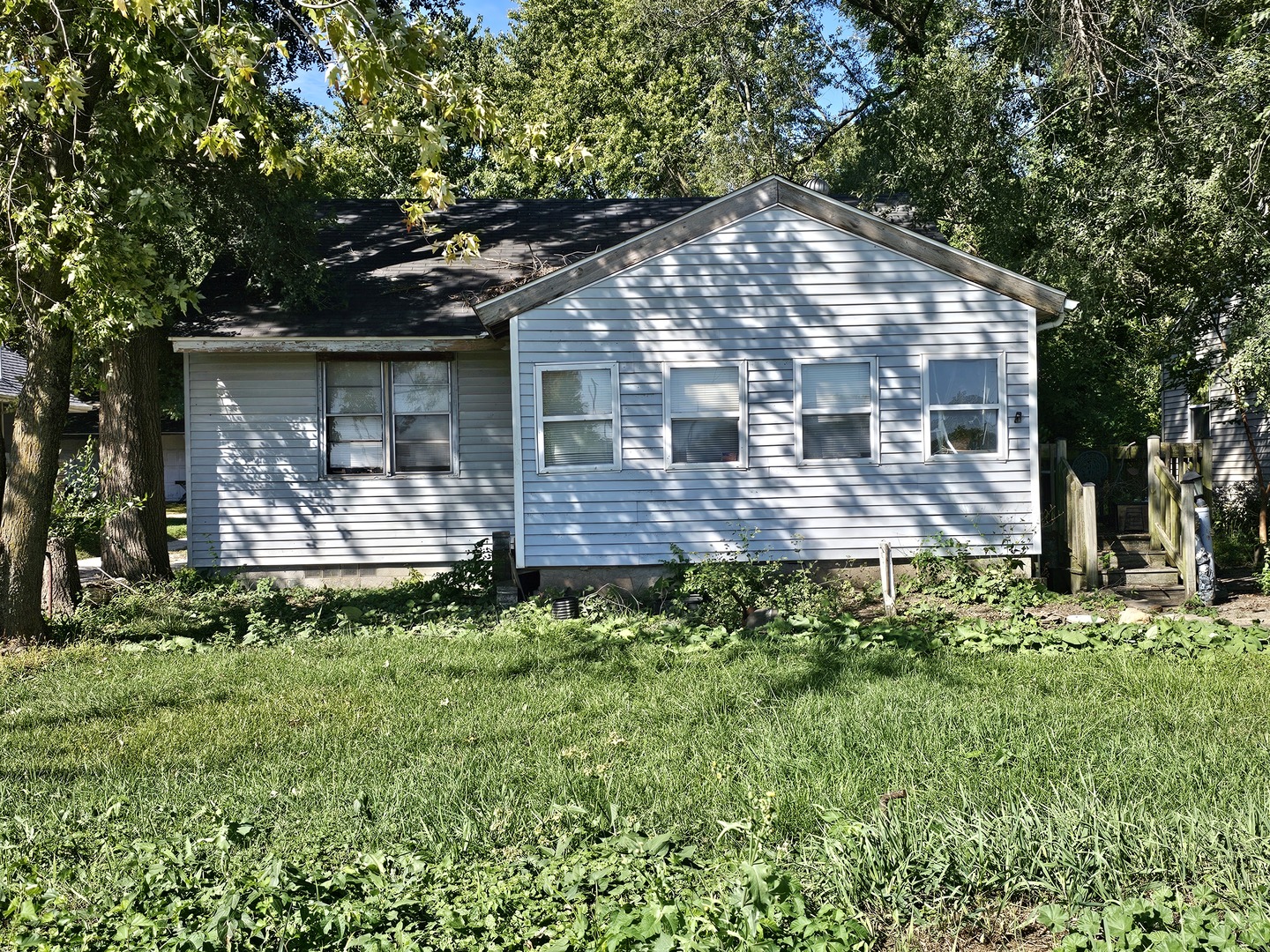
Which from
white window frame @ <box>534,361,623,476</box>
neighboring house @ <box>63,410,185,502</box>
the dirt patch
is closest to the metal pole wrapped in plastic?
white window frame @ <box>534,361,623,476</box>

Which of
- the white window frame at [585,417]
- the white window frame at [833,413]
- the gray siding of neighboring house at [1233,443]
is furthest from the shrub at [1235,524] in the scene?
the white window frame at [585,417]

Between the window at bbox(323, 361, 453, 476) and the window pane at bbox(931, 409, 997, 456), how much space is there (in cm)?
601

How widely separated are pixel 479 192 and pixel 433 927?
28.1 m

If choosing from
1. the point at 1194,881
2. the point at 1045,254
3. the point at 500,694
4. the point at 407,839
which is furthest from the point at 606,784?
the point at 1045,254

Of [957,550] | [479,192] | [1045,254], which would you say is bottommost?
[957,550]

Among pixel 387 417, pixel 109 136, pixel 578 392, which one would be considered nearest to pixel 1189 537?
pixel 578 392

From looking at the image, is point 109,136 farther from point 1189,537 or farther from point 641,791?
point 1189,537

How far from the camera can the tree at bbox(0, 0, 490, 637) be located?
21.9 ft

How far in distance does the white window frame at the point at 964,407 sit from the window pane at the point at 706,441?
82.7 inches

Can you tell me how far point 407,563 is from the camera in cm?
1347

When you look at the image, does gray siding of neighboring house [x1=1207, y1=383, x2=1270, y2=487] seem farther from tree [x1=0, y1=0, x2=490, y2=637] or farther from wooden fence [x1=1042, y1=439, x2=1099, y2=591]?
tree [x1=0, y1=0, x2=490, y2=637]

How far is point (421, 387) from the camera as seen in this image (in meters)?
13.6

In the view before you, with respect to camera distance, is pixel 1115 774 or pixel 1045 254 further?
pixel 1045 254

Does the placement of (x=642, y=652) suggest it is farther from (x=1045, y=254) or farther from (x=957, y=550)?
(x=1045, y=254)
